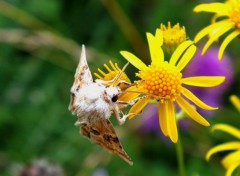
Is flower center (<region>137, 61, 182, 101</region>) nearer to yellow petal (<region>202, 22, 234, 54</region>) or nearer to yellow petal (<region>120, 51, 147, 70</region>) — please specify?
yellow petal (<region>120, 51, 147, 70</region>)

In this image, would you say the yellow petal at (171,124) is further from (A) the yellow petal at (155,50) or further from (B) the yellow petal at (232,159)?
(B) the yellow petal at (232,159)

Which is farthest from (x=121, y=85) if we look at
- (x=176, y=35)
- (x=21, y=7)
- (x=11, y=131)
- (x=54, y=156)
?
(x=21, y=7)

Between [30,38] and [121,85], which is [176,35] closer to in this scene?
[121,85]

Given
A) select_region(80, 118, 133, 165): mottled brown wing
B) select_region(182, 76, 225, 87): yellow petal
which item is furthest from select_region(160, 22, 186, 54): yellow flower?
select_region(80, 118, 133, 165): mottled brown wing

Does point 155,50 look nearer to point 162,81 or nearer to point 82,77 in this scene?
point 162,81

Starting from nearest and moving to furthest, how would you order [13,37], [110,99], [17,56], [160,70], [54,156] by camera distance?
[110,99] < [160,70] < [54,156] < [13,37] < [17,56]
